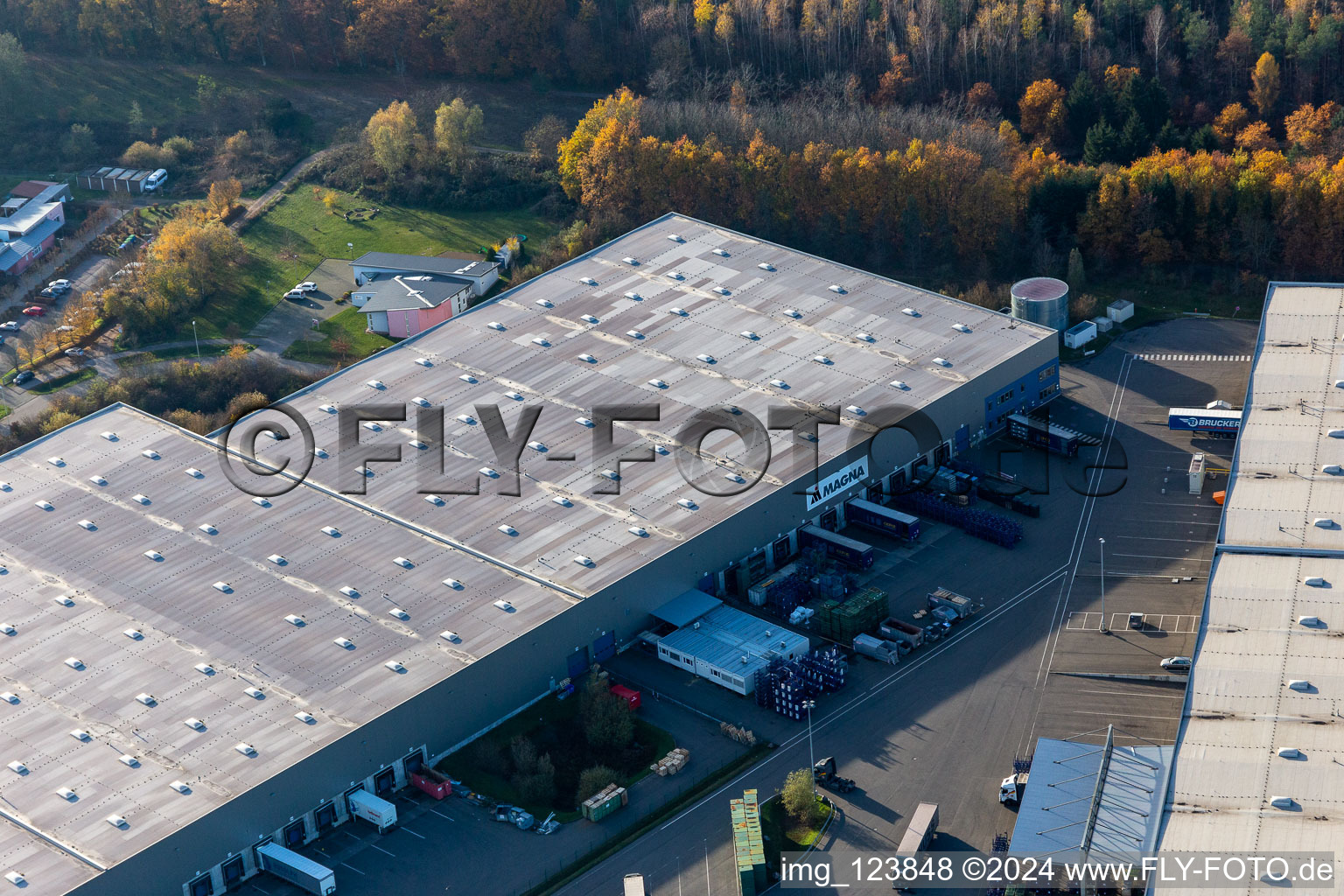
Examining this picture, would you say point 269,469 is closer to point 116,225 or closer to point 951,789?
point 951,789

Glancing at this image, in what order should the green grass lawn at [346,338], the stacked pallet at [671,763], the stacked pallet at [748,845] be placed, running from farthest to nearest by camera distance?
the green grass lawn at [346,338]
the stacked pallet at [671,763]
the stacked pallet at [748,845]

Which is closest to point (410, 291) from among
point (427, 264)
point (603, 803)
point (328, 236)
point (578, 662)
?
point (427, 264)

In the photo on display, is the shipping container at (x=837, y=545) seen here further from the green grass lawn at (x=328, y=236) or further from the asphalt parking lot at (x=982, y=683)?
the green grass lawn at (x=328, y=236)

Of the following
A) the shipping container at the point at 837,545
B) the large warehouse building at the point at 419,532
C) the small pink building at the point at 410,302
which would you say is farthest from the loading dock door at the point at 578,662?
the small pink building at the point at 410,302

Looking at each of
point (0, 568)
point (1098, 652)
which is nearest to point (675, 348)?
point (1098, 652)

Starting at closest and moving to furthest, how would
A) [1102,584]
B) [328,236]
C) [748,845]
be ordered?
[748,845]
[1102,584]
[328,236]

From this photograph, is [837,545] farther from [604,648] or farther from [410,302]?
[410,302]
